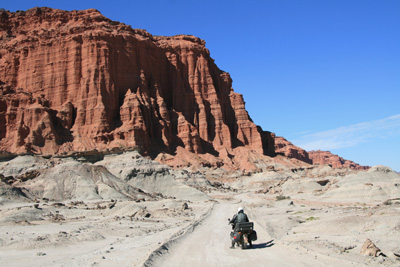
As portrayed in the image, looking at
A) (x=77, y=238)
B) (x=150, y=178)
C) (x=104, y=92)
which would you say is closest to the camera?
(x=77, y=238)

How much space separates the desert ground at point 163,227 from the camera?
1348 cm

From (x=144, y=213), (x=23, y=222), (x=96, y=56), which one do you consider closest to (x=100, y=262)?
(x=23, y=222)

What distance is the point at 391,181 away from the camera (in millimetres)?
51938

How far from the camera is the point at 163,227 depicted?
25.9 m

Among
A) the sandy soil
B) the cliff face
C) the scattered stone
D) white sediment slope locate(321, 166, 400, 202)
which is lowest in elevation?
the scattered stone

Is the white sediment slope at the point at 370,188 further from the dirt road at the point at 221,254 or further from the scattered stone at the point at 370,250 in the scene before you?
the scattered stone at the point at 370,250

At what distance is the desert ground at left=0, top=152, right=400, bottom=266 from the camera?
13.5m

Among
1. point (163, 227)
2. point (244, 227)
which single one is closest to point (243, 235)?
point (244, 227)

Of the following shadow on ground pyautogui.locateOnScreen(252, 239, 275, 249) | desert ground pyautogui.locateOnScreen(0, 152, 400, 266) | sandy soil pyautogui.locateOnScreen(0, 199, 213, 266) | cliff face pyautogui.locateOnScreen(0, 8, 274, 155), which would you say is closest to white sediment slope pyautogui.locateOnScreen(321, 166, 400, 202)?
desert ground pyautogui.locateOnScreen(0, 152, 400, 266)

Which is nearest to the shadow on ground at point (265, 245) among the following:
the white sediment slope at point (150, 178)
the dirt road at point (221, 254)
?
the dirt road at point (221, 254)

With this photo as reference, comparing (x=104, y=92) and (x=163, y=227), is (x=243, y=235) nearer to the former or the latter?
(x=163, y=227)

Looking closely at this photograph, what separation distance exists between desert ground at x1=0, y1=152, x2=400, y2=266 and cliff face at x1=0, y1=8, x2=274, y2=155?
4521 centimetres

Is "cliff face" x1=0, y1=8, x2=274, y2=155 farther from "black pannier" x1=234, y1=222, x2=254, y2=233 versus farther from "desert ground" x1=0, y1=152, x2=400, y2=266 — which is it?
"black pannier" x1=234, y1=222, x2=254, y2=233

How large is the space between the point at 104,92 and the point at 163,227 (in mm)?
92157
